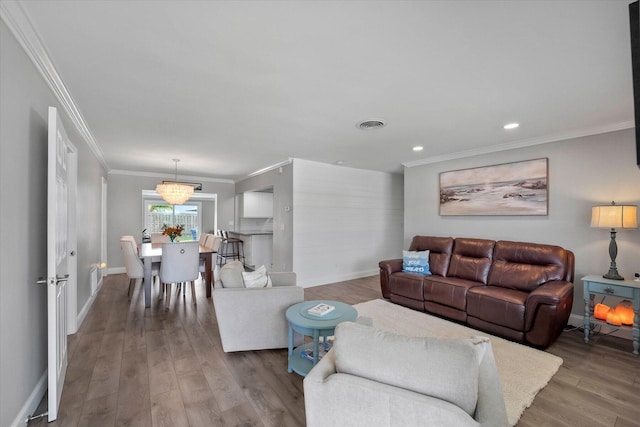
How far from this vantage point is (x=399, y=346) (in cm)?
108

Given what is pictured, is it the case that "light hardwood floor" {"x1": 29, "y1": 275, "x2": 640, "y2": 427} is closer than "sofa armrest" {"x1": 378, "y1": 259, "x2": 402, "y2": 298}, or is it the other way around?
"light hardwood floor" {"x1": 29, "y1": 275, "x2": 640, "y2": 427}

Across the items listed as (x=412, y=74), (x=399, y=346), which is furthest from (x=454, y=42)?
(x=399, y=346)

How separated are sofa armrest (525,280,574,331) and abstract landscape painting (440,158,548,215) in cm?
120

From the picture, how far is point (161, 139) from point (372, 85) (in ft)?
10.1

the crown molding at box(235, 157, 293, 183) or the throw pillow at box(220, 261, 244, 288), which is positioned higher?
the crown molding at box(235, 157, 293, 183)

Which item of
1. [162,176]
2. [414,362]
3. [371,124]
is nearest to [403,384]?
[414,362]

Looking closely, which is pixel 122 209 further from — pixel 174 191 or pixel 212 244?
pixel 212 244

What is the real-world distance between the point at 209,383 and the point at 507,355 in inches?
106

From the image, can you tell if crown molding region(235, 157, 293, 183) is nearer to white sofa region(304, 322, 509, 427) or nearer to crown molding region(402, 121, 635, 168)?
crown molding region(402, 121, 635, 168)

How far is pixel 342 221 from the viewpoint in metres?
5.83

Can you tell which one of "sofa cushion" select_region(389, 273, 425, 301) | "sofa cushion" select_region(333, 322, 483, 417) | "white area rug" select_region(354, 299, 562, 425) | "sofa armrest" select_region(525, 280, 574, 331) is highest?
"sofa cushion" select_region(333, 322, 483, 417)

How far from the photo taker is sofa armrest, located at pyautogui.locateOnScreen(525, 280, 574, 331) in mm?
2720

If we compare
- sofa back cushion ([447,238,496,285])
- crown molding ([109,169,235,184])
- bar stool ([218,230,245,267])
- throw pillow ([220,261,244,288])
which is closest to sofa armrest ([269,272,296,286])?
throw pillow ([220,261,244,288])

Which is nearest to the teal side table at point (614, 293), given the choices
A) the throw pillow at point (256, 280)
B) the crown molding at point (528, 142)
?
the crown molding at point (528, 142)
